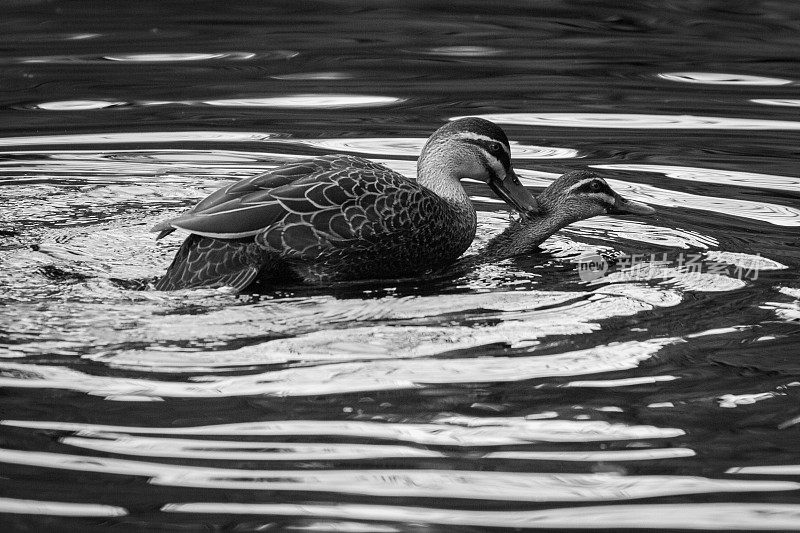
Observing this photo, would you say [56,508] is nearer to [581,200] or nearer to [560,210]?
[560,210]

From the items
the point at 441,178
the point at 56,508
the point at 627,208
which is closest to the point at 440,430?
the point at 56,508

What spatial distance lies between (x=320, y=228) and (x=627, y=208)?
2793mm

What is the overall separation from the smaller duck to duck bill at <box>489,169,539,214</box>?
51 millimetres

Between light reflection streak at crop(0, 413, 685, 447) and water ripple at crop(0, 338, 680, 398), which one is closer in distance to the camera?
light reflection streak at crop(0, 413, 685, 447)

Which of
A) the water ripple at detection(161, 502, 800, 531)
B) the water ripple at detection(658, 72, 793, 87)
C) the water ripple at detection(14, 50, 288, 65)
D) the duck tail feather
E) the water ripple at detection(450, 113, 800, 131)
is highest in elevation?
the water ripple at detection(14, 50, 288, 65)

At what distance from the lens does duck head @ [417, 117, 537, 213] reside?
888 centimetres

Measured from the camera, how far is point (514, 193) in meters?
9.17

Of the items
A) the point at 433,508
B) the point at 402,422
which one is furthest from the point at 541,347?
the point at 433,508

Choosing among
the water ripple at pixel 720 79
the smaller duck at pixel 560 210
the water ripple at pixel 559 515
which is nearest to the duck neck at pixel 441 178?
the smaller duck at pixel 560 210

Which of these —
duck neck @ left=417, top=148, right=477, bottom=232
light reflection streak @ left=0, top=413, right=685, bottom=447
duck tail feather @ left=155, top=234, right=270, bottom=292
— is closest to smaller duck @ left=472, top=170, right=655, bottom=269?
duck neck @ left=417, top=148, right=477, bottom=232

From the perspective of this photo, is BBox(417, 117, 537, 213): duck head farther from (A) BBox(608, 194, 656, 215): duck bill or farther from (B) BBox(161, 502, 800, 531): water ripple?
(B) BBox(161, 502, 800, 531): water ripple

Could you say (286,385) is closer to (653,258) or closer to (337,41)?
(653,258)

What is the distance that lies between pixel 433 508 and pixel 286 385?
1305mm

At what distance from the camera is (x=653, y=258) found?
27.6ft
